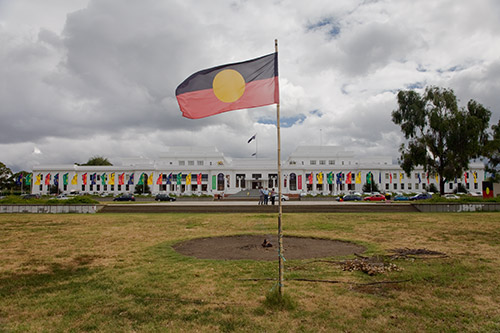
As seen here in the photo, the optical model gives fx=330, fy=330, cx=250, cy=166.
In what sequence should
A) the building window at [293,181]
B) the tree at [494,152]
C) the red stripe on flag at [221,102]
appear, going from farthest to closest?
the building window at [293,181] → the tree at [494,152] → the red stripe on flag at [221,102]

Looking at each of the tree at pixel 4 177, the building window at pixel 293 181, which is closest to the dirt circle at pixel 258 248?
the building window at pixel 293 181

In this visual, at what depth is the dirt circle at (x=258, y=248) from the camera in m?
8.41

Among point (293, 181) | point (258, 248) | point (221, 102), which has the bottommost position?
point (258, 248)

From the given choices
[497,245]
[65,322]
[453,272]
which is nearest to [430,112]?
[497,245]

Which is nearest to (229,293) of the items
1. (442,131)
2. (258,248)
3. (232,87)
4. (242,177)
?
(232,87)

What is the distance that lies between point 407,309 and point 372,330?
3.21 ft

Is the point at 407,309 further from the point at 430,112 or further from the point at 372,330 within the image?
the point at 430,112

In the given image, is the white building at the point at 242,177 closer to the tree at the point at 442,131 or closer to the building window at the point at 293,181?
the building window at the point at 293,181

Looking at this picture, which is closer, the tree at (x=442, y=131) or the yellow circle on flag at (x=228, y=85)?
the yellow circle on flag at (x=228, y=85)

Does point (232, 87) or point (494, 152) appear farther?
point (494, 152)

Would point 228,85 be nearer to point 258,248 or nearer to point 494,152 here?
point 258,248

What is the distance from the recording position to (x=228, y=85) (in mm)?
5965

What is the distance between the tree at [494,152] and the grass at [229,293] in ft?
96.8

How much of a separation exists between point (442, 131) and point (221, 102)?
3474 cm
